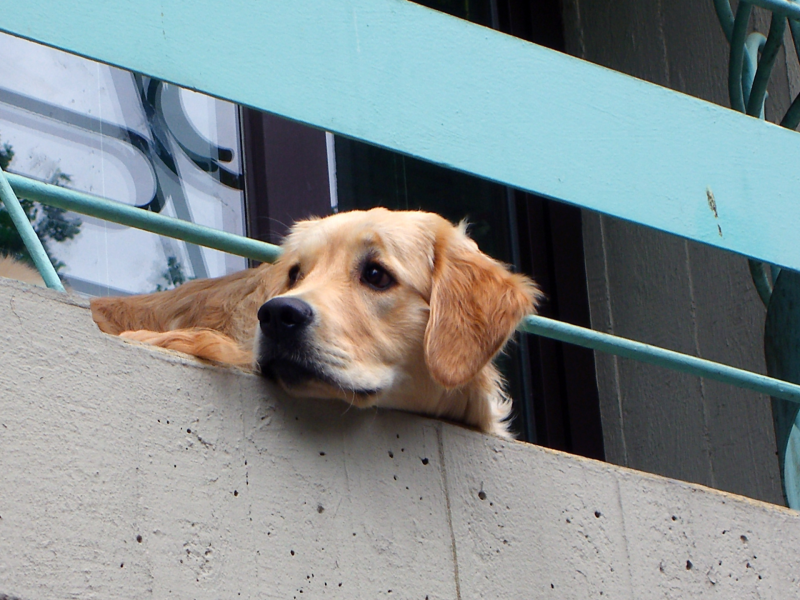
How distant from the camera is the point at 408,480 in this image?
2482 mm

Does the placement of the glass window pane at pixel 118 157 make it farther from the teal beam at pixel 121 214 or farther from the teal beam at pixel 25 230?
the teal beam at pixel 25 230

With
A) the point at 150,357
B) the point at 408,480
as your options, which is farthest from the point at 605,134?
the point at 150,357

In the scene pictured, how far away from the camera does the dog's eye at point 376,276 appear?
9.36 feet

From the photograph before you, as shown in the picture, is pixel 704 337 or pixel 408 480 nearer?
pixel 408 480

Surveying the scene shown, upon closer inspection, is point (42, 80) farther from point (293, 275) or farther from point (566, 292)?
point (566, 292)

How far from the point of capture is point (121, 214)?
90.0 inches

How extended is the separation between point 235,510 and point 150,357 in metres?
0.34

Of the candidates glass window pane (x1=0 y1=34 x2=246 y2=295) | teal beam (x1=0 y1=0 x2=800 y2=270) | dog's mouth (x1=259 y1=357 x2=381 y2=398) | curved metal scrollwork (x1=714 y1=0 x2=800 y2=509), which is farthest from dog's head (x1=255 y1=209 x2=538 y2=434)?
glass window pane (x1=0 y1=34 x2=246 y2=295)

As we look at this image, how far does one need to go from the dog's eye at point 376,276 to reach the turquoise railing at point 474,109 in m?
0.32

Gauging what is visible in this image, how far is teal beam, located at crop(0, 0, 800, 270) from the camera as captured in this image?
2.42m

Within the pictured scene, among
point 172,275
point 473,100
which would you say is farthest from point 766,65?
point 172,275

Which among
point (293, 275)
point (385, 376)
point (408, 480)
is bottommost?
point (408, 480)

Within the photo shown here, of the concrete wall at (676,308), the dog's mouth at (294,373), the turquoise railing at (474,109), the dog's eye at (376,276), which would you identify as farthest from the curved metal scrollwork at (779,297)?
the dog's mouth at (294,373)

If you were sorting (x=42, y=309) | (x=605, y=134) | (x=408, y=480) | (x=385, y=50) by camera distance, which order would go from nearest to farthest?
(x=42, y=309) < (x=408, y=480) < (x=385, y=50) < (x=605, y=134)
